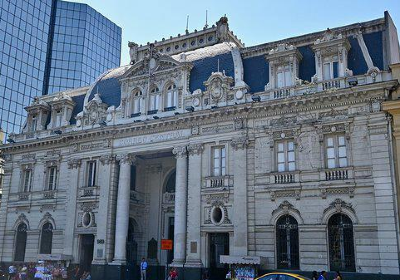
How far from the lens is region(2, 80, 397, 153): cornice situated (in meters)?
30.1

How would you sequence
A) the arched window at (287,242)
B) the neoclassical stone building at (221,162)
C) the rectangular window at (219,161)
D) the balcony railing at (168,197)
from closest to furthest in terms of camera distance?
the neoclassical stone building at (221,162)
the arched window at (287,242)
the rectangular window at (219,161)
the balcony railing at (168,197)

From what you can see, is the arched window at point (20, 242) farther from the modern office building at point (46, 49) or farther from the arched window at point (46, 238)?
the modern office building at point (46, 49)

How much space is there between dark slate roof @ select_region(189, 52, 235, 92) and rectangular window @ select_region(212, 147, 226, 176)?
5.08m

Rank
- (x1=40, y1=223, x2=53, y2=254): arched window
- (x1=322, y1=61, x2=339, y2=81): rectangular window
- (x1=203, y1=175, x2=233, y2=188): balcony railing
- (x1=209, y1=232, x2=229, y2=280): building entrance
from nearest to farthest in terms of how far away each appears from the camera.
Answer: (x1=322, y1=61, x2=339, y2=81): rectangular window, (x1=209, y1=232, x2=229, y2=280): building entrance, (x1=203, y1=175, x2=233, y2=188): balcony railing, (x1=40, y1=223, x2=53, y2=254): arched window

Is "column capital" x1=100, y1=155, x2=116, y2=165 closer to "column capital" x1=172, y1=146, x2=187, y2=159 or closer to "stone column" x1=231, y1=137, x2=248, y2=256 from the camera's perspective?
"column capital" x1=172, y1=146, x2=187, y2=159

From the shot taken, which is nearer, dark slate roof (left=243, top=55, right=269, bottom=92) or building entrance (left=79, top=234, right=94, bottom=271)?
dark slate roof (left=243, top=55, right=269, bottom=92)

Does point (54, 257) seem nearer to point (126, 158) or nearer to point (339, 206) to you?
point (126, 158)

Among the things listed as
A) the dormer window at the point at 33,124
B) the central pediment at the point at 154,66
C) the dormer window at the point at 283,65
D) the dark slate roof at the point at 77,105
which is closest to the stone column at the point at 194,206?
the central pediment at the point at 154,66

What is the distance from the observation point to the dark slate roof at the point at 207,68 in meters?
36.9

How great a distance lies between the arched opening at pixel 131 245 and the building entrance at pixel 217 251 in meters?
7.82

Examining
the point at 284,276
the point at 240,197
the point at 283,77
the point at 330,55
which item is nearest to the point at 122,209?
the point at 240,197

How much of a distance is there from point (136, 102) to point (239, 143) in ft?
35.1

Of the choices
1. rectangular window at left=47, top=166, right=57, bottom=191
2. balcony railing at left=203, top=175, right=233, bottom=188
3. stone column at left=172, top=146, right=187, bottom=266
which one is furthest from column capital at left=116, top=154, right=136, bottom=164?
rectangular window at left=47, top=166, right=57, bottom=191

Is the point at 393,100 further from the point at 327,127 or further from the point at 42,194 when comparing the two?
the point at 42,194
